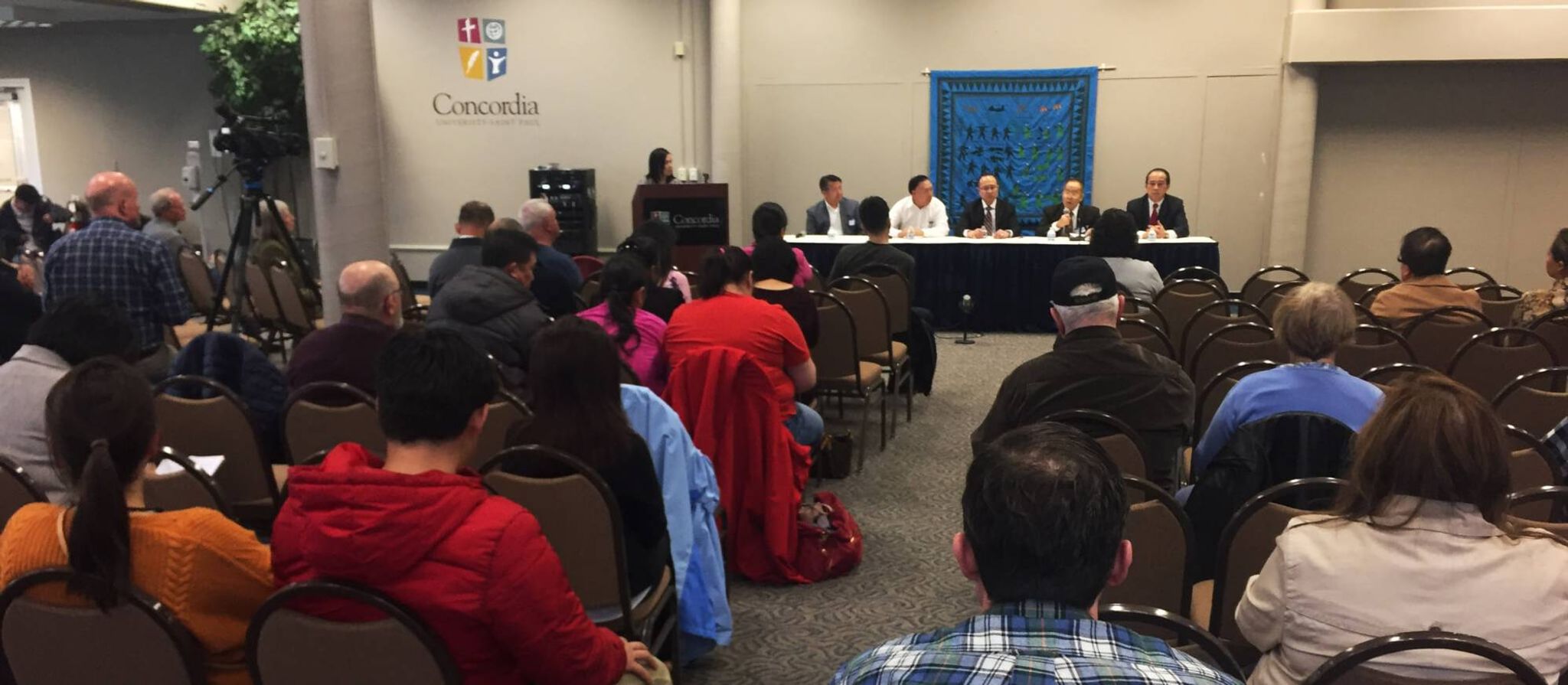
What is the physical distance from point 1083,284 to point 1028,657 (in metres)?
2.34

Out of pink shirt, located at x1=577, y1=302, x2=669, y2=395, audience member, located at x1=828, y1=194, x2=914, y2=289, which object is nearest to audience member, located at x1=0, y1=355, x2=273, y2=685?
pink shirt, located at x1=577, y1=302, x2=669, y2=395

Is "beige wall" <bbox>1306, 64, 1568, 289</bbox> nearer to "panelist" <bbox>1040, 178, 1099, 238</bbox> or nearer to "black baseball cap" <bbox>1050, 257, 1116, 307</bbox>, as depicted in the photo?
"panelist" <bbox>1040, 178, 1099, 238</bbox>

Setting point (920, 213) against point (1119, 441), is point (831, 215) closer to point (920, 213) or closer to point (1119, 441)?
point (920, 213)

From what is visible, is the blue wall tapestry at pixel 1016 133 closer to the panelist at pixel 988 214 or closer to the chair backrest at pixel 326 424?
the panelist at pixel 988 214

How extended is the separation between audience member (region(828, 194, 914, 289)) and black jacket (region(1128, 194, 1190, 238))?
3098 mm

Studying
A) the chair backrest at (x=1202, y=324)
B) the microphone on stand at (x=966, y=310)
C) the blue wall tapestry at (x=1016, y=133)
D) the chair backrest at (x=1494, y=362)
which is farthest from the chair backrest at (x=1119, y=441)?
the blue wall tapestry at (x=1016, y=133)

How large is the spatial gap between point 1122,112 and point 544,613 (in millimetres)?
9249

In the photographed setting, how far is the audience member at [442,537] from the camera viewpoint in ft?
5.49

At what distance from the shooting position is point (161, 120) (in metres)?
12.1

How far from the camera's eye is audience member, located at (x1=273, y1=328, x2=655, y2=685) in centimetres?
167

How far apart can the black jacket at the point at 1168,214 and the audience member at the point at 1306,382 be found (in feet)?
19.7

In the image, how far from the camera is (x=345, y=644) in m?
1.71

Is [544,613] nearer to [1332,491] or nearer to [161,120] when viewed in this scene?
[1332,491]

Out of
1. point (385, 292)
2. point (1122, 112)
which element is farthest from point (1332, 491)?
point (1122, 112)
